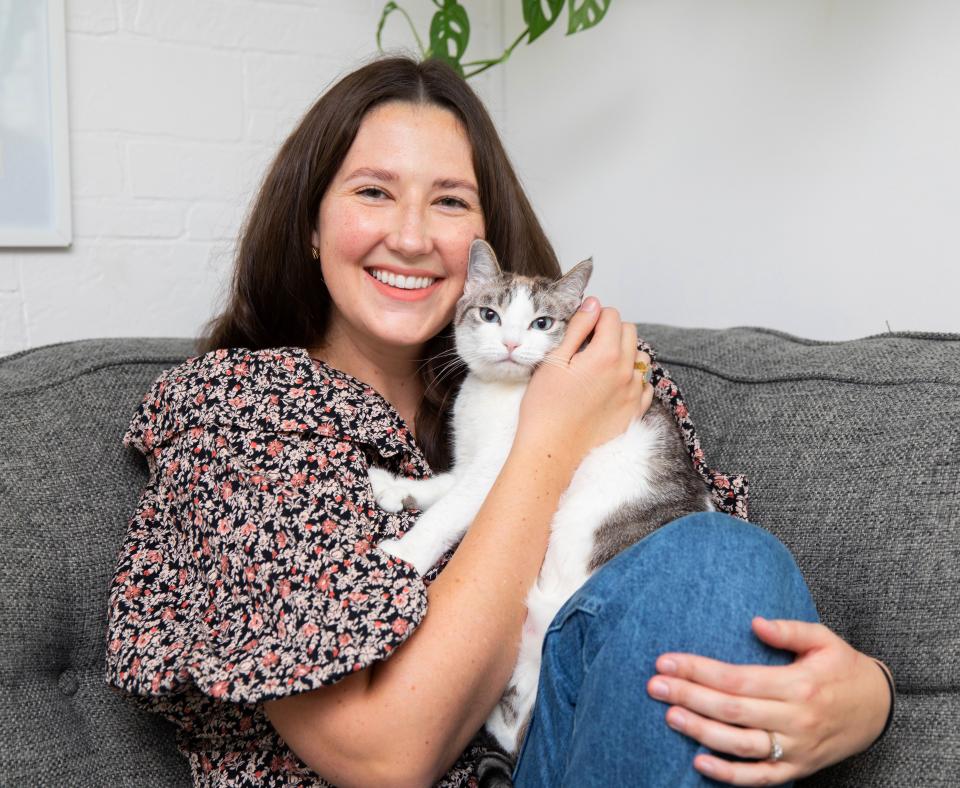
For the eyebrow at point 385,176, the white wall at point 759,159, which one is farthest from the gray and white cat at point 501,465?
the white wall at point 759,159

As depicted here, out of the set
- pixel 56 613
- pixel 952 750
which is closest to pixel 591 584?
pixel 952 750

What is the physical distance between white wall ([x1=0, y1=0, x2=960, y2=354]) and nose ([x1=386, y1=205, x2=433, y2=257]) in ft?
3.08

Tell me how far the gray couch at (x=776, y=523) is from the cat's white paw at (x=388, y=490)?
38 cm

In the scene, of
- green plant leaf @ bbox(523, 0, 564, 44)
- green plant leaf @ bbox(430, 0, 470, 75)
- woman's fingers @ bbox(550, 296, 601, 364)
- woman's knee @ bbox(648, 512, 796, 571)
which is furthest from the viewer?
green plant leaf @ bbox(430, 0, 470, 75)

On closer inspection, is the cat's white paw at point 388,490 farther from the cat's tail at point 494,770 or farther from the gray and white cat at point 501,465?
the cat's tail at point 494,770

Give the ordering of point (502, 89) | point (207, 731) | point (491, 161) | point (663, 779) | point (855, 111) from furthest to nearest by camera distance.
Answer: point (502, 89) → point (855, 111) → point (491, 161) → point (207, 731) → point (663, 779)

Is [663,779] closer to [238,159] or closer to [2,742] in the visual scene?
[2,742]

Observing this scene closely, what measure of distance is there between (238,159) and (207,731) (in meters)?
1.54

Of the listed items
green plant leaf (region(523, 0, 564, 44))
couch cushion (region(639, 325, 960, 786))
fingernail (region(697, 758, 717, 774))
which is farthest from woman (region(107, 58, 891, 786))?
green plant leaf (region(523, 0, 564, 44))

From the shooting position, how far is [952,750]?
3.62 feet

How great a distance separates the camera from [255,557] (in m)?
1.07

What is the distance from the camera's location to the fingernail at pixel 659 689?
3.03 feet

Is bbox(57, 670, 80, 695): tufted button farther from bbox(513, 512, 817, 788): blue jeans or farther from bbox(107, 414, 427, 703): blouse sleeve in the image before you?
bbox(513, 512, 817, 788): blue jeans

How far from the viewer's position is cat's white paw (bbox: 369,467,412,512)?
1358mm
